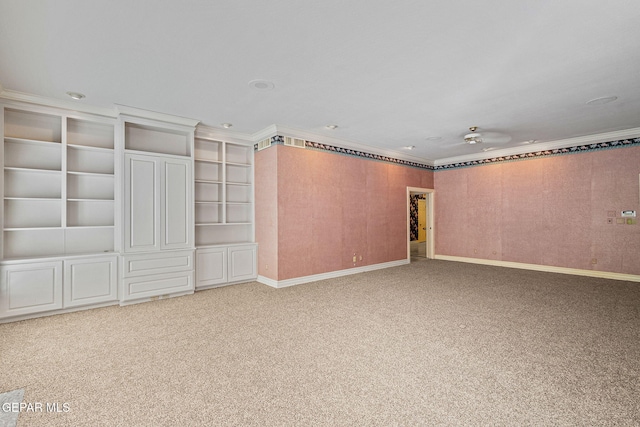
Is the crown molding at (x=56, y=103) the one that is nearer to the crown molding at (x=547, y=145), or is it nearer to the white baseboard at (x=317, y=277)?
the white baseboard at (x=317, y=277)

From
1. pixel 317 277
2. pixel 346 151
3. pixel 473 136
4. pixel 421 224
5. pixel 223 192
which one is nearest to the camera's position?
pixel 473 136

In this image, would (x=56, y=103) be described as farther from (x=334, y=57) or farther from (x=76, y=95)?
(x=334, y=57)

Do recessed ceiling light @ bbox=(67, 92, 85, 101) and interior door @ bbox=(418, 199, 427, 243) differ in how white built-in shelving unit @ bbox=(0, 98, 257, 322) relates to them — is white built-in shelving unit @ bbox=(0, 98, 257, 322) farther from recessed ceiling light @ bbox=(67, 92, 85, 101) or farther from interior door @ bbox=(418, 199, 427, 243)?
interior door @ bbox=(418, 199, 427, 243)

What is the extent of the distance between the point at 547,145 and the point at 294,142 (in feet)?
18.5

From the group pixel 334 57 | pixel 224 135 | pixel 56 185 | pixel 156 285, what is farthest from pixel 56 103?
pixel 334 57

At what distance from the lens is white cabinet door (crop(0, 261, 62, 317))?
3605 millimetres

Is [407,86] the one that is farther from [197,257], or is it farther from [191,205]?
[197,257]

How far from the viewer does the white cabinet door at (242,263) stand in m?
5.53

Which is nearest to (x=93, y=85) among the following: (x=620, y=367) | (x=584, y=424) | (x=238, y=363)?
(x=238, y=363)

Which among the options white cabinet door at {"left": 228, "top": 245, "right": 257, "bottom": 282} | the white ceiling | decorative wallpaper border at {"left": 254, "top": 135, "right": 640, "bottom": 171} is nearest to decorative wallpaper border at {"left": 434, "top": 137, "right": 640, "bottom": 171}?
decorative wallpaper border at {"left": 254, "top": 135, "right": 640, "bottom": 171}

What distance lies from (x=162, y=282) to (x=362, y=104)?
4.07m

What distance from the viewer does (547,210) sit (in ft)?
21.7

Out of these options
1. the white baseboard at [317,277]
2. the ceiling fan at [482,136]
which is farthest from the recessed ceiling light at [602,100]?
the white baseboard at [317,277]

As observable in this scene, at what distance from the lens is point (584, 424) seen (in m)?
1.82
